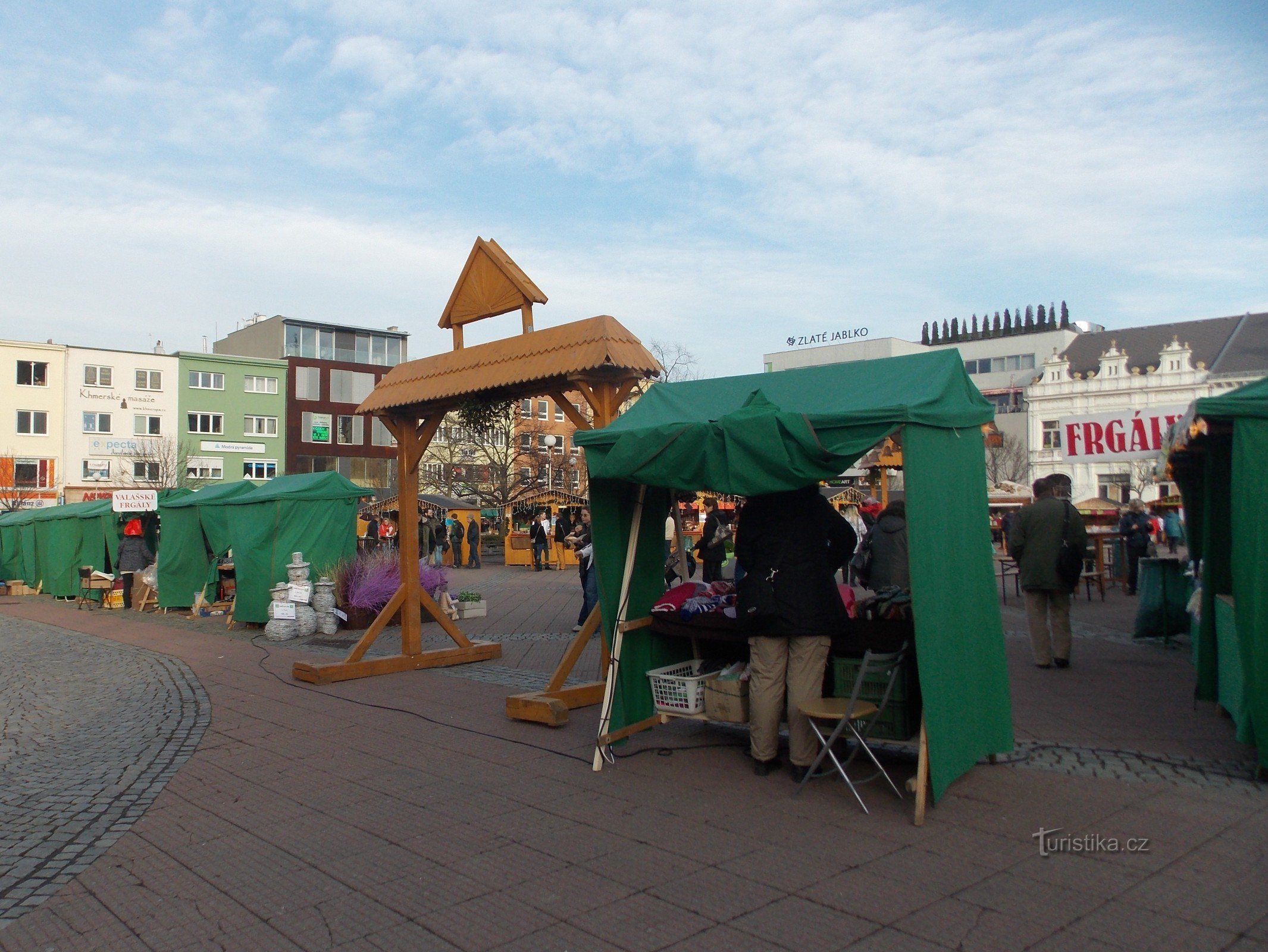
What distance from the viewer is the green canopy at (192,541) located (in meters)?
18.0

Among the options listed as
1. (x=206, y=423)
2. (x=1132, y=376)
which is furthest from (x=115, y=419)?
(x=1132, y=376)

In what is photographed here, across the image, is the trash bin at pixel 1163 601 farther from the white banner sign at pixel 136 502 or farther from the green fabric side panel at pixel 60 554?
the green fabric side panel at pixel 60 554

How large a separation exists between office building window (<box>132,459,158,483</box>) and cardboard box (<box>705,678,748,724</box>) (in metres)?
57.6

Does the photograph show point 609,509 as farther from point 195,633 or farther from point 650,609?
point 195,633

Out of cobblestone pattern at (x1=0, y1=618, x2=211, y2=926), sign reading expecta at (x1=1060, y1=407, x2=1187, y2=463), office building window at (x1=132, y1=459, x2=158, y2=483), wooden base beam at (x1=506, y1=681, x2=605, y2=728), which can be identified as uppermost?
office building window at (x1=132, y1=459, x2=158, y2=483)

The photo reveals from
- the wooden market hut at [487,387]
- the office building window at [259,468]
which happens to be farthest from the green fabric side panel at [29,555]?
the office building window at [259,468]

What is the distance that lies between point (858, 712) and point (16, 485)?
61.8m

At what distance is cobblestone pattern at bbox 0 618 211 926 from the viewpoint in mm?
5148

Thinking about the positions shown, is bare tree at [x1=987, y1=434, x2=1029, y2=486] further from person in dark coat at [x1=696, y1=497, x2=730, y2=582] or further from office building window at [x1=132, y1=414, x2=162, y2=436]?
person in dark coat at [x1=696, y1=497, x2=730, y2=582]

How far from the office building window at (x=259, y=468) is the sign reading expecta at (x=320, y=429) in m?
3.46

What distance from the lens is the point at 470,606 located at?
1573 cm

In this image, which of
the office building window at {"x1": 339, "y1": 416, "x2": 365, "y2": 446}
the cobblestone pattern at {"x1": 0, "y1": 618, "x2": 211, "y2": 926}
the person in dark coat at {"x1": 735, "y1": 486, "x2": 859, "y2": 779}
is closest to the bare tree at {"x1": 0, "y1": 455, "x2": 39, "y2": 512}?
the office building window at {"x1": 339, "y1": 416, "x2": 365, "y2": 446}

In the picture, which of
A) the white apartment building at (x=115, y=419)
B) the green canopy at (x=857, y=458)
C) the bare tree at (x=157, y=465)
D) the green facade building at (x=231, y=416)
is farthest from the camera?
the green facade building at (x=231, y=416)

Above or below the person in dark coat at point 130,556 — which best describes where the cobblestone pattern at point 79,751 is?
below
